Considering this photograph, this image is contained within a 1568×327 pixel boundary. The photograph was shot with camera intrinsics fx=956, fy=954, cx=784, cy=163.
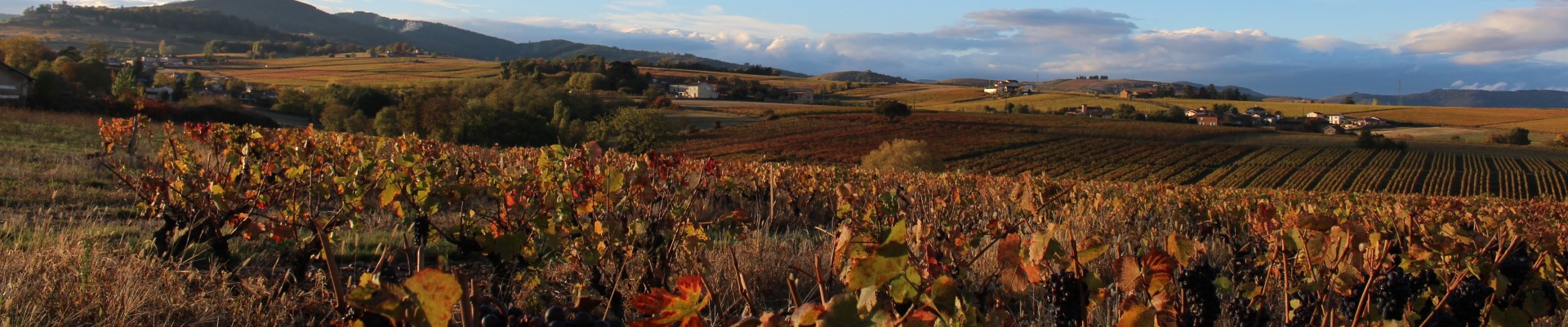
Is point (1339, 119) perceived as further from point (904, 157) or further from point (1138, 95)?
point (904, 157)

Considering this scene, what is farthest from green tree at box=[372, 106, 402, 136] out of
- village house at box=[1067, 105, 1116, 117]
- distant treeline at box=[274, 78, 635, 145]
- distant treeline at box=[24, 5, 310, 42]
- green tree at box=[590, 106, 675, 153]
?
distant treeline at box=[24, 5, 310, 42]

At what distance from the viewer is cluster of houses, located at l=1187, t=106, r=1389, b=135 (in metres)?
74.0

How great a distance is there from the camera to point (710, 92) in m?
91.4

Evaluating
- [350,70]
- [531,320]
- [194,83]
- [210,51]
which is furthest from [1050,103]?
[210,51]

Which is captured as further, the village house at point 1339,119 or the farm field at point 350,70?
the farm field at point 350,70

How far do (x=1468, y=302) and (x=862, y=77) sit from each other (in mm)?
145518

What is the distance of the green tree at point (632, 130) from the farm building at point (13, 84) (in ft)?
75.0

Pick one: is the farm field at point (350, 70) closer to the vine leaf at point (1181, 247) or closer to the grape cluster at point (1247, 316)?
the grape cluster at point (1247, 316)

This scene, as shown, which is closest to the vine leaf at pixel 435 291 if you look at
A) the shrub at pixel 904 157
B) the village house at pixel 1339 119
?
the shrub at pixel 904 157

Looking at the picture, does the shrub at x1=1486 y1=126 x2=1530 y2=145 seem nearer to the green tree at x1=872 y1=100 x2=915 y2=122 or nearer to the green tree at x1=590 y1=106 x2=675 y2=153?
the green tree at x1=872 y1=100 x2=915 y2=122

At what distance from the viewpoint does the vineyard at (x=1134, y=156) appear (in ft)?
153

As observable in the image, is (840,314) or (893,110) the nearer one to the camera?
(840,314)

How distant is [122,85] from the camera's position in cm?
5562

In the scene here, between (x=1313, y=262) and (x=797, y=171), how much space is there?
7163mm
